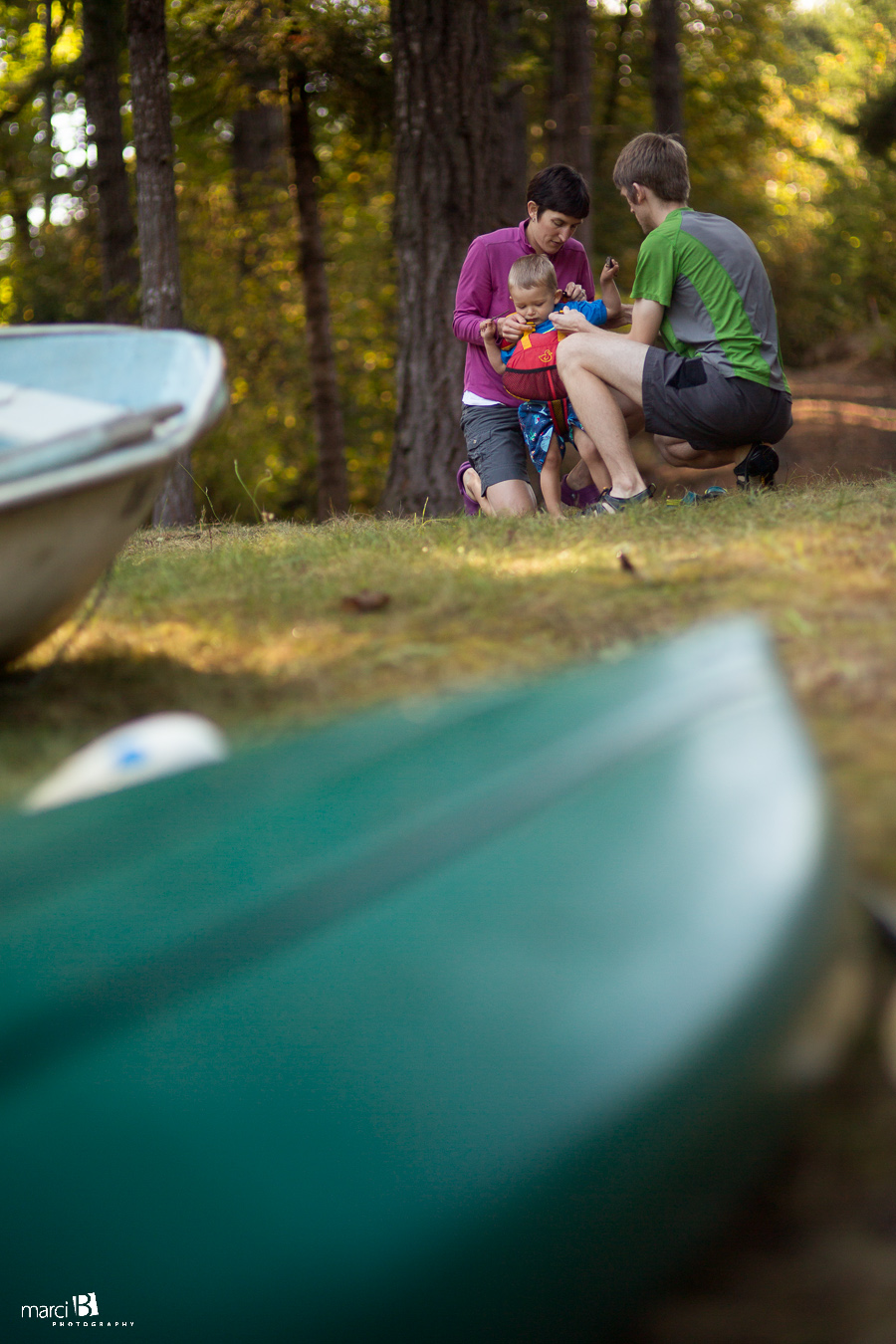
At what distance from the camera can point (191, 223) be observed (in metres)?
12.2

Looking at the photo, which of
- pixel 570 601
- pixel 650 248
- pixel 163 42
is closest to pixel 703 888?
pixel 570 601

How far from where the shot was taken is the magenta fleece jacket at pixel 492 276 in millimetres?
4793

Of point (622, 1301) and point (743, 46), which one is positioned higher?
point (743, 46)

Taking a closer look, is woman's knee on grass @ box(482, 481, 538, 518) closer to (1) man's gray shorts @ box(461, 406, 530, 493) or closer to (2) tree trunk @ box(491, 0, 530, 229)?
(1) man's gray shorts @ box(461, 406, 530, 493)

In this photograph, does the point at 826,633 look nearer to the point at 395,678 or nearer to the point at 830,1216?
the point at 395,678

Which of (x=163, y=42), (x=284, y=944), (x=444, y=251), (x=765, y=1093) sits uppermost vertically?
(x=163, y=42)

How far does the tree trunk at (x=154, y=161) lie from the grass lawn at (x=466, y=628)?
460 centimetres

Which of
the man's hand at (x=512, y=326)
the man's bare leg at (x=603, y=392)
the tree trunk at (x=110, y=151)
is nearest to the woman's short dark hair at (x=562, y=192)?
the man's hand at (x=512, y=326)

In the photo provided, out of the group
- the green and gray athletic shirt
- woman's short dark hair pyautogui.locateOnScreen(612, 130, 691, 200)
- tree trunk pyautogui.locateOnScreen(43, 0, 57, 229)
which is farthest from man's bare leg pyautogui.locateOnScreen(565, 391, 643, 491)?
tree trunk pyautogui.locateOnScreen(43, 0, 57, 229)

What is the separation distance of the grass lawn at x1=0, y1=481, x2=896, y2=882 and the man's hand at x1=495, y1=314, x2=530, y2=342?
158cm

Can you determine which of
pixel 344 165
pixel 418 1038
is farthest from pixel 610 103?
pixel 418 1038

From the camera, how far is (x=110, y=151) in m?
9.72

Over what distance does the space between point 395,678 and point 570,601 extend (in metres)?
0.55

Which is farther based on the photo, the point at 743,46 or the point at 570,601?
the point at 743,46
